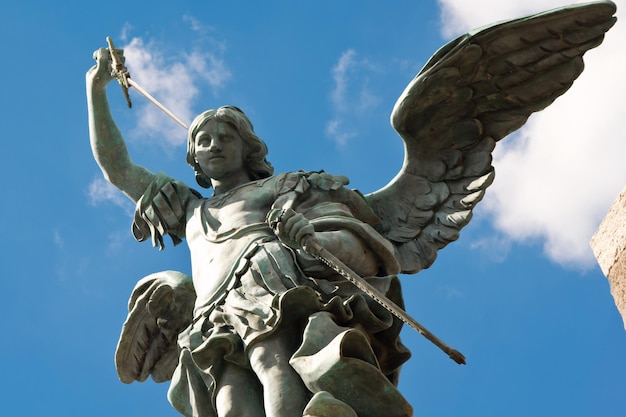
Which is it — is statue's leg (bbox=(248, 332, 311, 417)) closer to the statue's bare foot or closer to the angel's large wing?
the statue's bare foot

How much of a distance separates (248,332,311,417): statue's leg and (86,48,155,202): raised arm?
6.60 feet

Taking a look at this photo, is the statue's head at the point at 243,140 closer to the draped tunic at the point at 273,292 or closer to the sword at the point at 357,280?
the draped tunic at the point at 273,292

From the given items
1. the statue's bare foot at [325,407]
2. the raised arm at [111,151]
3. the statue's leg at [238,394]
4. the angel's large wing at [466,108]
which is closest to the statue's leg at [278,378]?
the statue's leg at [238,394]

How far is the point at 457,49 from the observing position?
9406 mm

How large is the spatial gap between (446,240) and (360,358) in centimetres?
174

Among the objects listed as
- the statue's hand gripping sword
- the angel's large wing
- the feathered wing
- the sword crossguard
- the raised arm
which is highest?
the sword crossguard

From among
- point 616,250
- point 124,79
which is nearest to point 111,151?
point 124,79

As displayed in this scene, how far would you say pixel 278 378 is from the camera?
7.99 metres

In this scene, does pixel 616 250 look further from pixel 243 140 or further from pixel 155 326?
pixel 155 326

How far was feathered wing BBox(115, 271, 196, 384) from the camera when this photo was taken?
366 inches

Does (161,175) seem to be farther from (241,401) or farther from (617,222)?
(617,222)

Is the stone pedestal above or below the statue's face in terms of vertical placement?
below

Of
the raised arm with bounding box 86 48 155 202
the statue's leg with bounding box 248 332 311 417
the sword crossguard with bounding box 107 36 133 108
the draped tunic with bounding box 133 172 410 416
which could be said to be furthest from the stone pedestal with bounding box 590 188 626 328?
the sword crossguard with bounding box 107 36 133 108

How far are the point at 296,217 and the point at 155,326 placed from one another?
4.89ft
